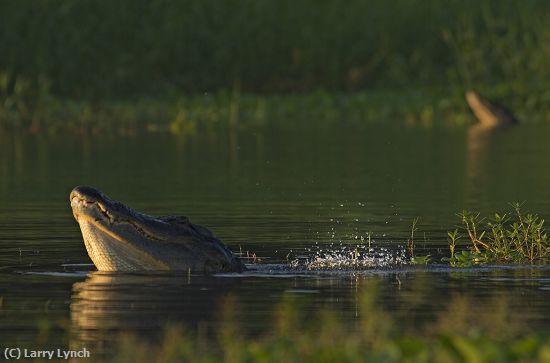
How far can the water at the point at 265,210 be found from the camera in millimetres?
11750

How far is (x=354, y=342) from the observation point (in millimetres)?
9156

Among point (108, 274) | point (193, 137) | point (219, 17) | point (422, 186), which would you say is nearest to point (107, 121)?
point (193, 137)

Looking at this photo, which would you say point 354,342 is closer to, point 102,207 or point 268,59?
point 102,207

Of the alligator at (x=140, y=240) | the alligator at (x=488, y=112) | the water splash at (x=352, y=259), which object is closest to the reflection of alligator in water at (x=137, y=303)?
the alligator at (x=140, y=240)

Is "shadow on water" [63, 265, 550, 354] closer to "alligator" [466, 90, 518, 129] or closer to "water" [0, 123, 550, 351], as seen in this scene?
"water" [0, 123, 550, 351]

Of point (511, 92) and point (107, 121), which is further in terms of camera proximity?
point (511, 92)

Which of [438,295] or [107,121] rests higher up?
[107,121]

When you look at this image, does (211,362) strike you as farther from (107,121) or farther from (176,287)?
(107,121)

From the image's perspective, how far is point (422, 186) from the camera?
2281cm

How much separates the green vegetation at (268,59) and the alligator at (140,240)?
22.6m

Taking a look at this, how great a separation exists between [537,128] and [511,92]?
5144mm

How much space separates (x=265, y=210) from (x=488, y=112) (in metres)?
18.3

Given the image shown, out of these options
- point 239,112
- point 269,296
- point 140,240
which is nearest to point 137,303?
point 269,296

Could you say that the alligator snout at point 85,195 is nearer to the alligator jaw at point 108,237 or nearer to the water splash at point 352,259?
the alligator jaw at point 108,237
